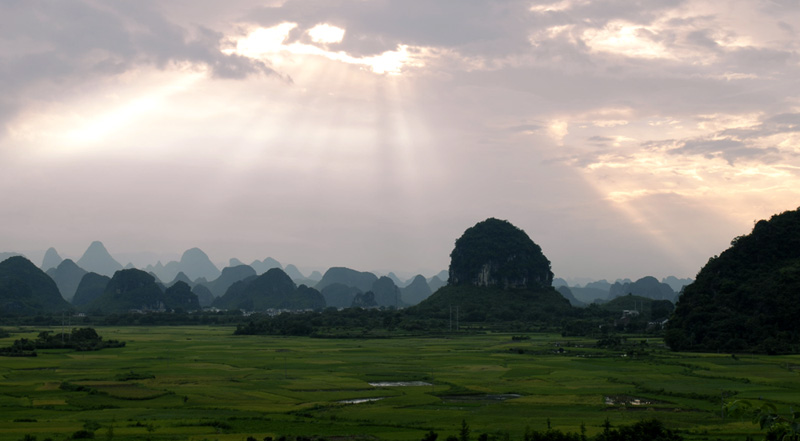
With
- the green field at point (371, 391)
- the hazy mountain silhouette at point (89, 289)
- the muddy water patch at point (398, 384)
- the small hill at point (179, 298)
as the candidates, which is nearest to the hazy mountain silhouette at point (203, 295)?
the hazy mountain silhouette at point (89, 289)

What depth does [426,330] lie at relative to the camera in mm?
80875

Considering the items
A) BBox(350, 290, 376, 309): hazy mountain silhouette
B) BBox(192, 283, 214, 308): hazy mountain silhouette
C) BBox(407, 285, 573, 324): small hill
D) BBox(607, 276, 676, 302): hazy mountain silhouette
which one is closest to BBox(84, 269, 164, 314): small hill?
BBox(350, 290, 376, 309): hazy mountain silhouette

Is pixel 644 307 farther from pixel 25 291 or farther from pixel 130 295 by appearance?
pixel 25 291

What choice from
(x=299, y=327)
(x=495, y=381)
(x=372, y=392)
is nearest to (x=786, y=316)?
(x=495, y=381)

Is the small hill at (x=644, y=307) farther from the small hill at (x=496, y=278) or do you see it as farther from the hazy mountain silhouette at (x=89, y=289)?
the hazy mountain silhouette at (x=89, y=289)

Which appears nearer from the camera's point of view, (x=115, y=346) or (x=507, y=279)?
(x=115, y=346)

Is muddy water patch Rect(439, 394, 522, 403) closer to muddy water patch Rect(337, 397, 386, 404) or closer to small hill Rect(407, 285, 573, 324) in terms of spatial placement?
muddy water patch Rect(337, 397, 386, 404)

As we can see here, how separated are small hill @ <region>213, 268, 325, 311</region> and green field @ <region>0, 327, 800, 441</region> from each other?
9721 cm

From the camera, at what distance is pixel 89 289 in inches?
6107

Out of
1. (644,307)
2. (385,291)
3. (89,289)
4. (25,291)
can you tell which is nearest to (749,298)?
(644,307)

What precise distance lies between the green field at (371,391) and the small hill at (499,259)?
4884 cm

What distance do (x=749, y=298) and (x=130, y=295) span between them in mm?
106220

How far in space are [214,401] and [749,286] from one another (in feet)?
150

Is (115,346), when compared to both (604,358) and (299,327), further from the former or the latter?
(604,358)
